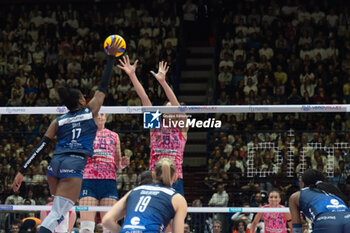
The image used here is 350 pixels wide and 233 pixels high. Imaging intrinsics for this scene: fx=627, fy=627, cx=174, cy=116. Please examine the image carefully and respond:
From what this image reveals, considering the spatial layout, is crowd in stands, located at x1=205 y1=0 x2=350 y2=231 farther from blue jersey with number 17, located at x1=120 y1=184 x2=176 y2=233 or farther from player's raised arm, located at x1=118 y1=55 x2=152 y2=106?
blue jersey with number 17, located at x1=120 y1=184 x2=176 y2=233

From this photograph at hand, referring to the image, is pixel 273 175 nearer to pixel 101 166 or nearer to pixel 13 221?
pixel 101 166

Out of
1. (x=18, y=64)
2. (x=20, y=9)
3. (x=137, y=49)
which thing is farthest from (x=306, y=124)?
(x=20, y=9)

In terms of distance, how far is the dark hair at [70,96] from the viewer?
7609 mm

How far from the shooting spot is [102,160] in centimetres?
993

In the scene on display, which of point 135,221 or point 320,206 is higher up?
point 320,206

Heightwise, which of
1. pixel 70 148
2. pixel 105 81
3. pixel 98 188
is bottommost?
pixel 98 188

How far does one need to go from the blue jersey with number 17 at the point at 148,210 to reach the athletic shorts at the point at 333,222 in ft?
7.13

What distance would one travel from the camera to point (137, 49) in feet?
68.9

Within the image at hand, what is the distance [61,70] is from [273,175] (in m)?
11.2

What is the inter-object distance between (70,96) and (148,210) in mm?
2108

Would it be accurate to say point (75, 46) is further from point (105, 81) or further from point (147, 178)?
point (147, 178)

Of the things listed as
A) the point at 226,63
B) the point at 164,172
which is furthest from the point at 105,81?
the point at 226,63

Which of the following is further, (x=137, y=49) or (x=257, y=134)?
(x=137, y=49)

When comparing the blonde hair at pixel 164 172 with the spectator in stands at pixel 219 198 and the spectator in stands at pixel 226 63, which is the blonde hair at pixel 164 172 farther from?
the spectator in stands at pixel 226 63
